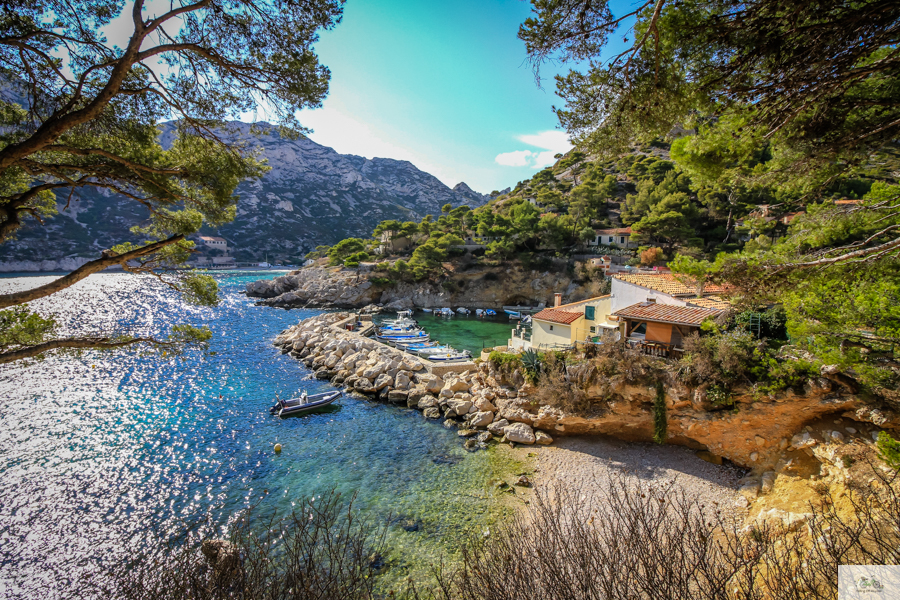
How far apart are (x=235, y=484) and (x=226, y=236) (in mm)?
105811

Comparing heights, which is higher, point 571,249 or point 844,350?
point 571,249

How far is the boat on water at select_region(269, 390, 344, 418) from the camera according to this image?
16031 millimetres

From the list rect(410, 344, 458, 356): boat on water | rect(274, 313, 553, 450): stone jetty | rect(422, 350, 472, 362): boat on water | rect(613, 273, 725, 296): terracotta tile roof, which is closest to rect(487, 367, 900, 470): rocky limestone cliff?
rect(274, 313, 553, 450): stone jetty

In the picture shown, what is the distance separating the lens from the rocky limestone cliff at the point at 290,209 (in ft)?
235

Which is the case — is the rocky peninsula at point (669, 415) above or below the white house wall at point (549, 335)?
below

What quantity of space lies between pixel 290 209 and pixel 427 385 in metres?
110

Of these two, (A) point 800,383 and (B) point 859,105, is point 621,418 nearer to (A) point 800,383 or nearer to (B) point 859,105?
(A) point 800,383

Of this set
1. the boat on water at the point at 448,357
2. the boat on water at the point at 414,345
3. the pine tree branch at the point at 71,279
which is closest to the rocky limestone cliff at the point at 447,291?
the boat on water at the point at 414,345

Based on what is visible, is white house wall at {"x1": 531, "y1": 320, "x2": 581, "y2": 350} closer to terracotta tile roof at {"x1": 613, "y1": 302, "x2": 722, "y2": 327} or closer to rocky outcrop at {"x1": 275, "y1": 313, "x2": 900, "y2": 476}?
rocky outcrop at {"x1": 275, "y1": 313, "x2": 900, "y2": 476}

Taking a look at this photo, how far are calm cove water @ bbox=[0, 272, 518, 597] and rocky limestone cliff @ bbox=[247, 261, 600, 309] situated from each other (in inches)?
944

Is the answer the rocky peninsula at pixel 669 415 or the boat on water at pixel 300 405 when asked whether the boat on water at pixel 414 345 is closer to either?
the rocky peninsula at pixel 669 415

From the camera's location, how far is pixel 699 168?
607 cm

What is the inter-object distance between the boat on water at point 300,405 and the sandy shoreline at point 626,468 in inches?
391

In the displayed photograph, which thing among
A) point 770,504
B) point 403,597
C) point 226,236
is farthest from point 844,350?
point 226,236
